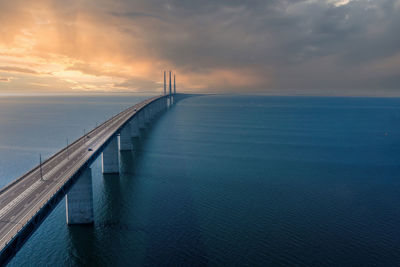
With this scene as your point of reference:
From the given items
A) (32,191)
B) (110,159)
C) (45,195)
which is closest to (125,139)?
(110,159)


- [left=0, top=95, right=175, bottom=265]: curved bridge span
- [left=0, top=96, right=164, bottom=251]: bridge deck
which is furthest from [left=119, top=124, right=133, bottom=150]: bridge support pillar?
[left=0, top=96, right=164, bottom=251]: bridge deck

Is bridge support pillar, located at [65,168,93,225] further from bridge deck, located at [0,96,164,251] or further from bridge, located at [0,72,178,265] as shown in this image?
bridge deck, located at [0,96,164,251]

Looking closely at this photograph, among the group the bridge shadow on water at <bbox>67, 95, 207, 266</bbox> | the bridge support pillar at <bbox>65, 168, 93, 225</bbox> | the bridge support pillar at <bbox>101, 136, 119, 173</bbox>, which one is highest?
the bridge support pillar at <bbox>101, 136, 119, 173</bbox>

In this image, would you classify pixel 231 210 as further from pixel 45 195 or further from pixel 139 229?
pixel 45 195

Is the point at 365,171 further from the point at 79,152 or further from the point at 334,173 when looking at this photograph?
the point at 79,152

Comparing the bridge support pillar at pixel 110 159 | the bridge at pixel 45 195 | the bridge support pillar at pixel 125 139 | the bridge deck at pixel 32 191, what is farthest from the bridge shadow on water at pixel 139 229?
the bridge support pillar at pixel 125 139

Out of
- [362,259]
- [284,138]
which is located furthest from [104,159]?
[284,138]

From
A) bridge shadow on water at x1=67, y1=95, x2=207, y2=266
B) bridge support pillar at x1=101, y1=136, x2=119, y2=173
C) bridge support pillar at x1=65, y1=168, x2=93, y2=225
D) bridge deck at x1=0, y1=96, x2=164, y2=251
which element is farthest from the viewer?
bridge support pillar at x1=101, y1=136, x2=119, y2=173

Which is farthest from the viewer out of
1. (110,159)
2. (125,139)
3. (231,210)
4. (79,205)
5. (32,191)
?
(125,139)

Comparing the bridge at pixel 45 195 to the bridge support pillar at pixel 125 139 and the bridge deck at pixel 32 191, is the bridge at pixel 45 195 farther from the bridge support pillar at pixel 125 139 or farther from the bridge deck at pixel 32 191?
the bridge support pillar at pixel 125 139

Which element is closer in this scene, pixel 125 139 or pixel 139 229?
pixel 139 229

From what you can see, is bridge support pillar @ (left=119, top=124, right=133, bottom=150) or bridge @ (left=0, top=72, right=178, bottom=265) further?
bridge support pillar @ (left=119, top=124, right=133, bottom=150)
